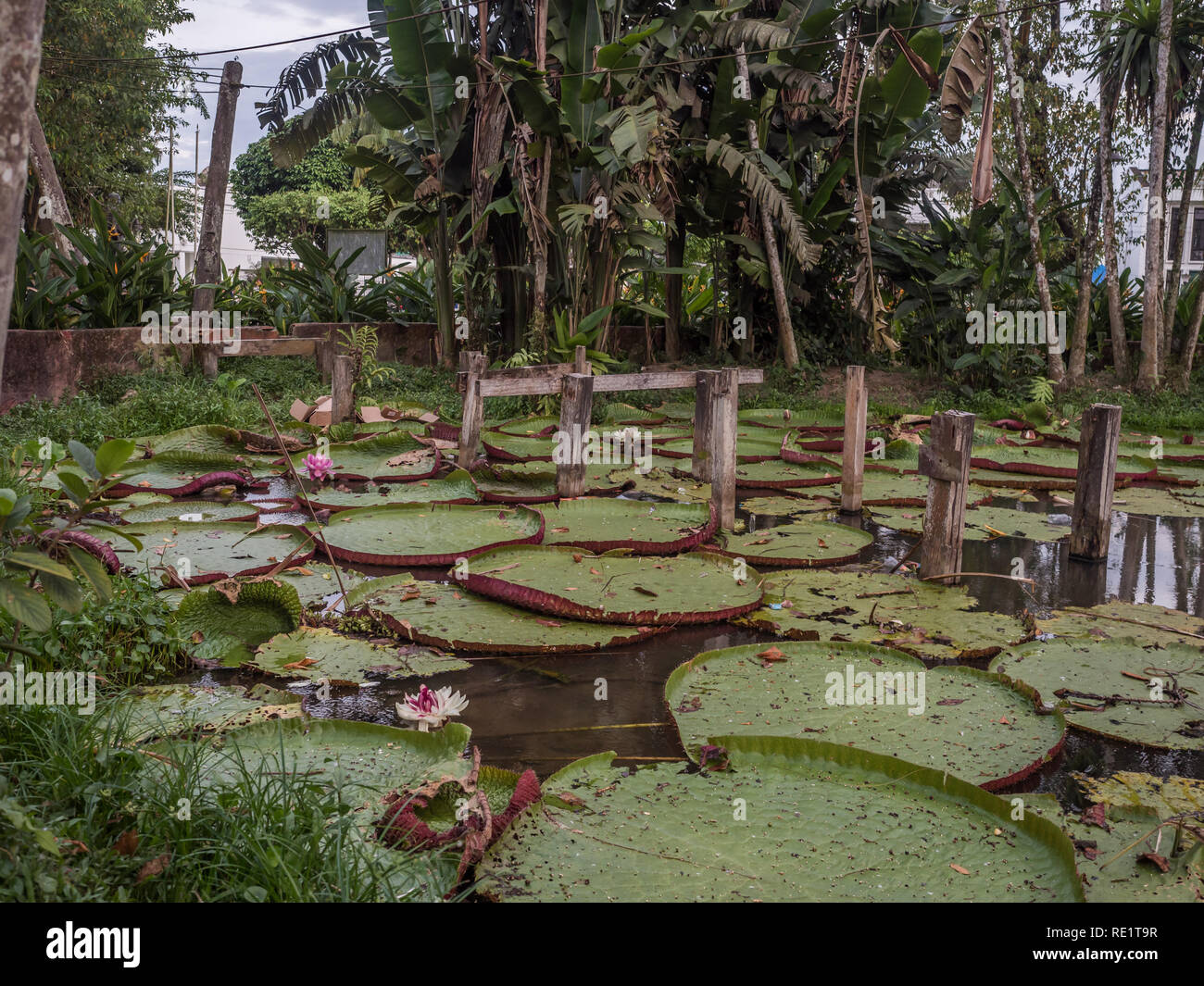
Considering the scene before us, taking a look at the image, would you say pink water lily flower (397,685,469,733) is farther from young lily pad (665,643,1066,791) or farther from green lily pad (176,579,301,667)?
green lily pad (176,579,301,667)

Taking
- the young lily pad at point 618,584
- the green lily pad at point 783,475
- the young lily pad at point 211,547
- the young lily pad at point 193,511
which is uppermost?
the green lily pad at point 783,475

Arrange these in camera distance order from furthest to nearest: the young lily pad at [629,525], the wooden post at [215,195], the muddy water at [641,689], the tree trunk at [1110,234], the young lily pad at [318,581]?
1. the tree trunk at [1110,234]
2. the wooden post at [215,195]
3. the young lily pad at [629,525]
4. the young lily pad at [318,581]
5. the muddy water at [641,689]

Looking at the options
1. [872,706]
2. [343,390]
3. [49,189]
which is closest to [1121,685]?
[872,706]

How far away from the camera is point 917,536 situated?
592 centimetres

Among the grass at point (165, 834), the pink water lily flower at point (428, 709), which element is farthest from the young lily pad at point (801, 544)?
the grass at point (165, 834)

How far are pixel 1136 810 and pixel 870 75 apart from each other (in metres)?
9.48

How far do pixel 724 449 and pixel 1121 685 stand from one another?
2649 millimetres

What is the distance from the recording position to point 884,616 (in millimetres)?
4270

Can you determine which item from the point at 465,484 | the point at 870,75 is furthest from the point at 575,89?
the point at 465,484

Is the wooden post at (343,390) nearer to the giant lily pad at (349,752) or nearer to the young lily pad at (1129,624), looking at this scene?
the giant lily pad at (349,752)

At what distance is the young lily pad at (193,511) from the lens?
17.5ft

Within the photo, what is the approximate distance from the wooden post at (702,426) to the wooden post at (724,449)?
0.36m
